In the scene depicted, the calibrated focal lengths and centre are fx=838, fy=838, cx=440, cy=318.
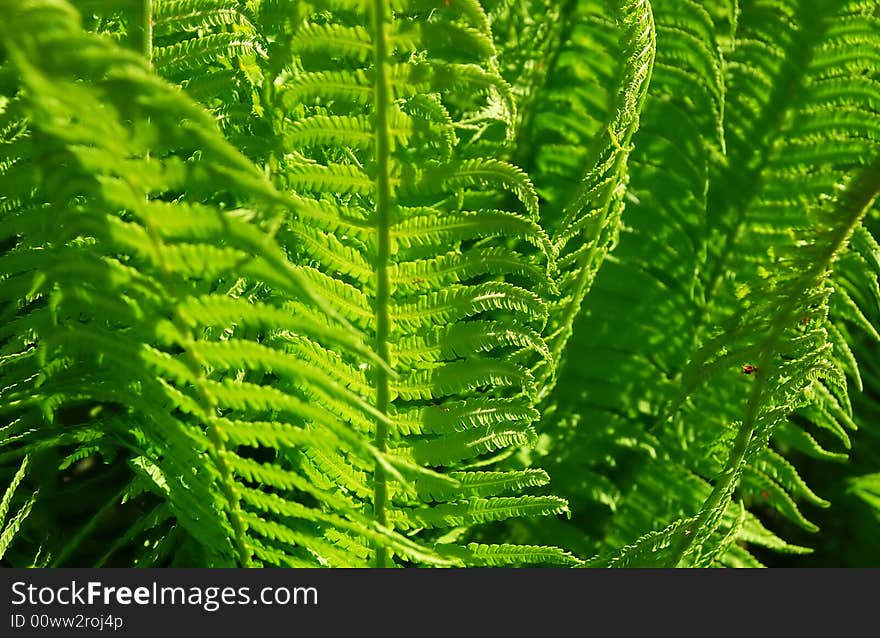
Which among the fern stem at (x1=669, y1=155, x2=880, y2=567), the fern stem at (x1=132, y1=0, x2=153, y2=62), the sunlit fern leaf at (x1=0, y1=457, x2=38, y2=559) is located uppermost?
the fern stem at (x1=132, y1=0, x2=153, y2=62)

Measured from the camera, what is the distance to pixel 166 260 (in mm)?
713

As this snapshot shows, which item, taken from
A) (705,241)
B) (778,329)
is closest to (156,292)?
(778,329)

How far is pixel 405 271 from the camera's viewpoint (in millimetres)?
969

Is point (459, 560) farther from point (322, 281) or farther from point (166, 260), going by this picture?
point (166, 260)

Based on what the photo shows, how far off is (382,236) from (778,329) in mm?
469

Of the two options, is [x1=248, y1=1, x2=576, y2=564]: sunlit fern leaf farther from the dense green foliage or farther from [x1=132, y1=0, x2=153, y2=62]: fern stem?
[x1=132, y1=0, x2=153, y2=62]: fern stem

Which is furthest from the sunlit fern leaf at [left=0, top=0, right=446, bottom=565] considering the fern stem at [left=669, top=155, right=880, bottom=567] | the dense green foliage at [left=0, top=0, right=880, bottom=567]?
the fern stem at [left=669, top=155, right=880, bottom=567]

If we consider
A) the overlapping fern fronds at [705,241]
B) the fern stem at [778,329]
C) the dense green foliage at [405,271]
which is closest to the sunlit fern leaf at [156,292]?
the dense green foliage at [405,271]

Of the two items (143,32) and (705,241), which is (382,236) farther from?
(705,241)

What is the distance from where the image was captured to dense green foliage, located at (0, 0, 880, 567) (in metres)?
0.75

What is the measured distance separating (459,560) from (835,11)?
1.21m

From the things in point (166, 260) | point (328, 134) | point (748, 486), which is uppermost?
point (328, 134)

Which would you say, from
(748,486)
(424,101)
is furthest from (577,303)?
(748,486)

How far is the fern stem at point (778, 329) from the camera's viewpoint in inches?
33.1
